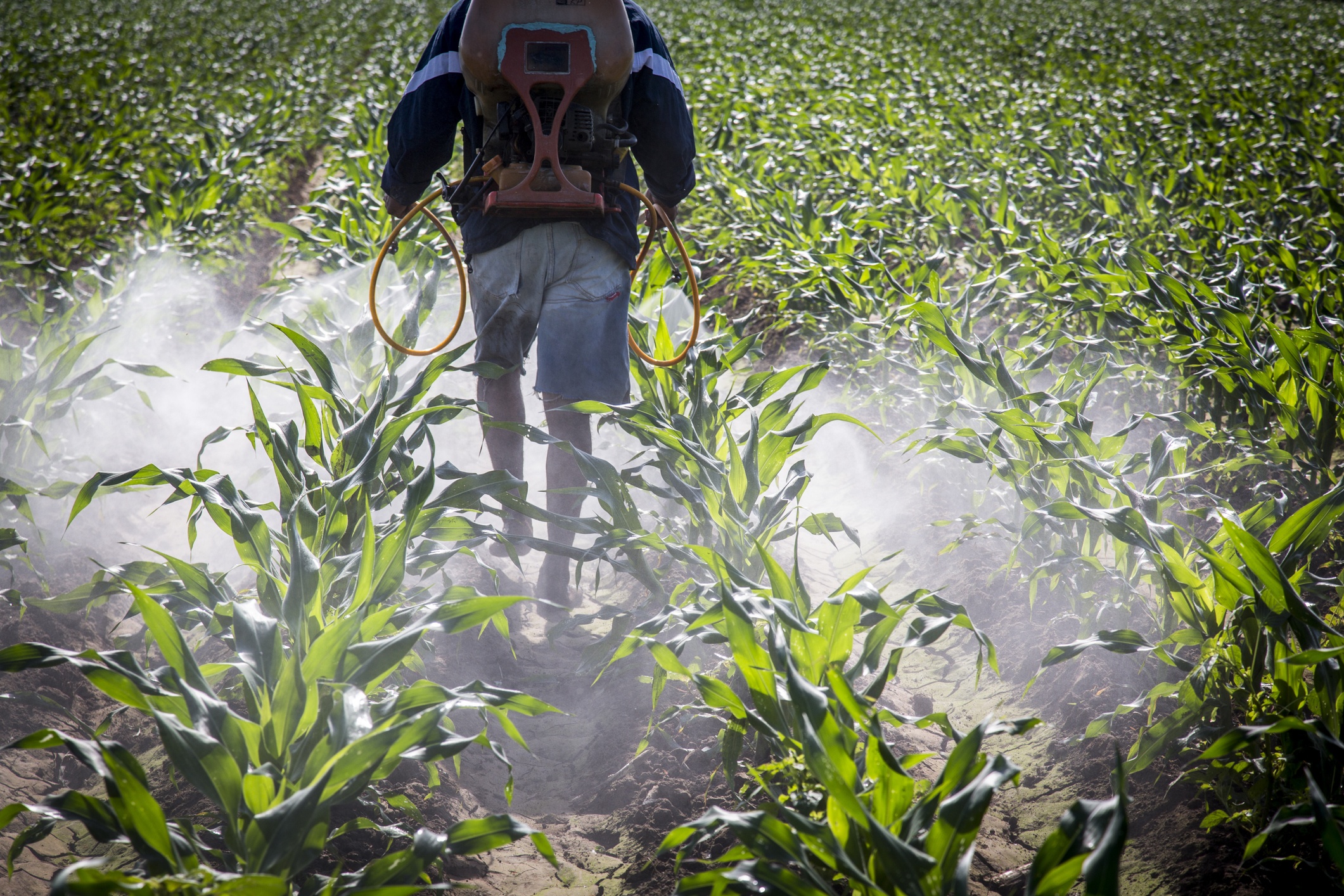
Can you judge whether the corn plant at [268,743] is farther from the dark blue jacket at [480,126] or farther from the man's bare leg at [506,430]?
the dark blue jacket at [480,126]

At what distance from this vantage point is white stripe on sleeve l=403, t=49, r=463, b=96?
7.00ft

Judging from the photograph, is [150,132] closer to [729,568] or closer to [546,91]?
[546,91]

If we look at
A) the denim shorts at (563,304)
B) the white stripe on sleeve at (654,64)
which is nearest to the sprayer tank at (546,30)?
the white stripe on sleeve at (654,64)

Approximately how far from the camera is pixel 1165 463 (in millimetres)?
1949

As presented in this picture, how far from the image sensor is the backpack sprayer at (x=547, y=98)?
194 cm

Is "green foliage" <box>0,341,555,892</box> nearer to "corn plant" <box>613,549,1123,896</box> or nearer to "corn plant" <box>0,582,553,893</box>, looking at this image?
"corn plant" <box>0,582,553,893</box>

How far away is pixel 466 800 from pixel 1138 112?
313 inches

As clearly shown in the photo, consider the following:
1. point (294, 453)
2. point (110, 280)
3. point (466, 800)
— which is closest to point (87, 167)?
point (110, 280)

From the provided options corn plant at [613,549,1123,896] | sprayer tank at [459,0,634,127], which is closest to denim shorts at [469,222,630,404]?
sprayer tank at [459,0,634,127]

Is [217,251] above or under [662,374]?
above

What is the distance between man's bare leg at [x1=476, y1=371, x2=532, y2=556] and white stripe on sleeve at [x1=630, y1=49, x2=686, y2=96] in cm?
86

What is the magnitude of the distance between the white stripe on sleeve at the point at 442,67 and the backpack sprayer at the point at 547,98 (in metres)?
0.09

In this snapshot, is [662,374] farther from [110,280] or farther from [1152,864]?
[110,280]

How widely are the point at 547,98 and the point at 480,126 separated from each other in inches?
11.6
